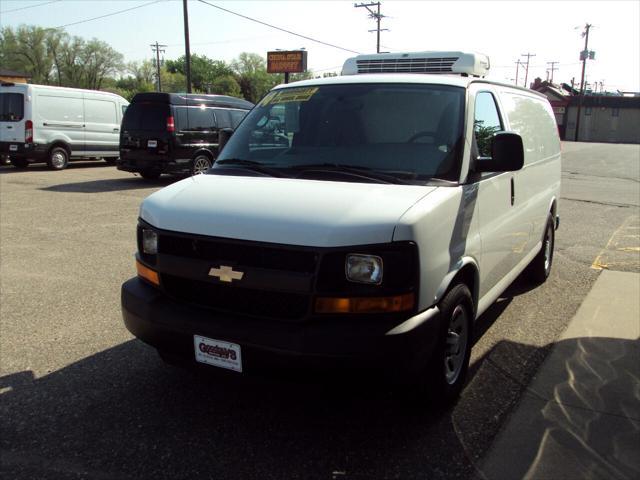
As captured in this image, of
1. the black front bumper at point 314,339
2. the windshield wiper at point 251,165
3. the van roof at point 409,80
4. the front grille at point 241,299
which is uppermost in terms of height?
the van roof at point 409,80

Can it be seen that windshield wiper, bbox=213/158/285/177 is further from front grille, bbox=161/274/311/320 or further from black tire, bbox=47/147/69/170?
black tire, bbox=47/147/69/170

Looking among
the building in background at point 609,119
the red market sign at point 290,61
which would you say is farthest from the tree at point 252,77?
the red market sign at point 290,61

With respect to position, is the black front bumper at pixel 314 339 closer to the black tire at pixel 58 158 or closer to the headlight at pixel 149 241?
the headlight at pixel 149 241

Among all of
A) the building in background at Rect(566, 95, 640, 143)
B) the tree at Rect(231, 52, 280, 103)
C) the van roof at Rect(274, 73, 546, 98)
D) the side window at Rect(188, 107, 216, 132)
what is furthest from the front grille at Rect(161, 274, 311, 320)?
the tree at Rect(231, 52, 280, 103)

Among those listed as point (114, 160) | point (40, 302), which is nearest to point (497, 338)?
point (40, 302)

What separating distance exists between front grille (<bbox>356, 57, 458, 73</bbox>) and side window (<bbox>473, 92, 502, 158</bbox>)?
81cm

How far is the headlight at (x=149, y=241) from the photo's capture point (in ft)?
10.8

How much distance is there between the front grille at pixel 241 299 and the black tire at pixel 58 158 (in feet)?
53.6

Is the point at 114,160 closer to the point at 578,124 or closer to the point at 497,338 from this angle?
the point at 497,338

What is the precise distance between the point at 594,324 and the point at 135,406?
3788mm

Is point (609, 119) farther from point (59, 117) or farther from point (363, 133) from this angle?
point (363, 133)

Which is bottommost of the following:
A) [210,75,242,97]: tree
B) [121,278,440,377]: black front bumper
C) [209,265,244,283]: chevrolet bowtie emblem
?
[121,278,440,377]: black front bumper

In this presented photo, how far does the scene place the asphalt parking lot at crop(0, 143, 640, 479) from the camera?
2.90 meters

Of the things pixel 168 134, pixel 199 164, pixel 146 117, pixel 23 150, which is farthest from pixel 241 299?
pixel 23 150
